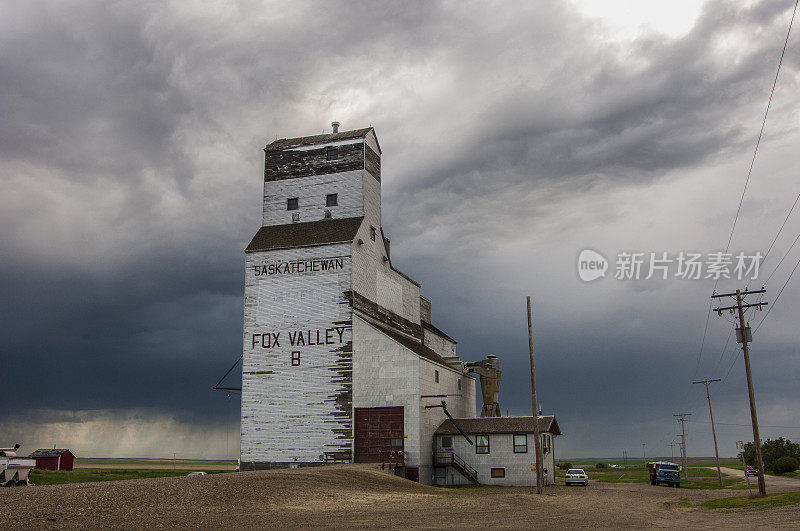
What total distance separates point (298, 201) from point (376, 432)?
822 inches

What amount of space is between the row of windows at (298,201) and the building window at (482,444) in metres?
22.2

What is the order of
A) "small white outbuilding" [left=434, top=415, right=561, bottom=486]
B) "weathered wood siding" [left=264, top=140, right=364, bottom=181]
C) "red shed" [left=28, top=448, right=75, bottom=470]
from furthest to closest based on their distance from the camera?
"red shed" [left=28, top=448, right=75, bottom=470], "weathered wood siding" [left=264, top=140, right=364, bottom=181], "small white outbuilding" [left=434, top=415, right=561, bottom=486]

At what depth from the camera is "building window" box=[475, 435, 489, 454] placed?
51562 millimetres

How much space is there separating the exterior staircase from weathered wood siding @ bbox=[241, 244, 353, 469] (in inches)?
277

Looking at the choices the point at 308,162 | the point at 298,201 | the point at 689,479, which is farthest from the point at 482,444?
the point at 689,479

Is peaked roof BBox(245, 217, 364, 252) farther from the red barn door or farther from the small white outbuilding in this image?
the small white outbuilding

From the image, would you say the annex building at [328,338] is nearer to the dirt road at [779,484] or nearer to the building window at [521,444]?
the building window at [521,444]

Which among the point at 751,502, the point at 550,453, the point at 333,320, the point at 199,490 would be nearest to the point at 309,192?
the point at 333,320

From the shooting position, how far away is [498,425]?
52125 millimetres

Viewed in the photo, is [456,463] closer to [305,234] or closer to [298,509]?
[305,234]

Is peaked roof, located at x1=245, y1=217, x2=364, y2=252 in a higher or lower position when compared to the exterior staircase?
higher

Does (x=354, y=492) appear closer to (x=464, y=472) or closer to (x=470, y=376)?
(x=464, y=472)

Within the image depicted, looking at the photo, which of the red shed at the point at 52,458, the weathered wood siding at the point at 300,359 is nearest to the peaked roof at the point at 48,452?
the red shed at the point at 52,458

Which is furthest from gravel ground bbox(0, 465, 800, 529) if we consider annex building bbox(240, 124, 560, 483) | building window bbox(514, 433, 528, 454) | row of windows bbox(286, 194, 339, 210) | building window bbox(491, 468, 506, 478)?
row of windows bbox(286, 194, 339, 210)
